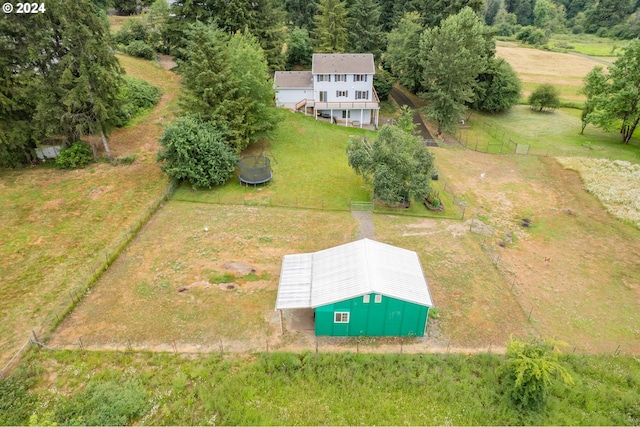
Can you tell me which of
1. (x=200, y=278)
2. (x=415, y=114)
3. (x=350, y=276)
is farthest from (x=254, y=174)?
(x=415, y=114)

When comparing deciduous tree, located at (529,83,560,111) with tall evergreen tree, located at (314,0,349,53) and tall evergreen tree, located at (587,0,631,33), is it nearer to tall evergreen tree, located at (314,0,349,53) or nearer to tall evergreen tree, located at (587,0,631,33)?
tall evergreen tree, located at (314,0,349,53)

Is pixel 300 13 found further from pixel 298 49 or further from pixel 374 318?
pixel 374 318

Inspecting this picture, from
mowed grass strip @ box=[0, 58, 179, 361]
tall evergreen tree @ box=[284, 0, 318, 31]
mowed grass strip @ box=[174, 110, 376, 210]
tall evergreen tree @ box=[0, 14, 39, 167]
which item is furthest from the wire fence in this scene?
tall evergreen tree @ box=[284, 0, 318, 31]

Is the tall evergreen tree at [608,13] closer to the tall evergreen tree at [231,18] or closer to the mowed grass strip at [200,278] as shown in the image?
the tall evergreen tree at [231,18]

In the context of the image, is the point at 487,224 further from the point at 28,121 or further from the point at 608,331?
the point at 28,121

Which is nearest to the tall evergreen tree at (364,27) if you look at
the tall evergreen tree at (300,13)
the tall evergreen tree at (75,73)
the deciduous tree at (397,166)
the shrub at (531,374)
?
the tall evergreen tree at (300,13)

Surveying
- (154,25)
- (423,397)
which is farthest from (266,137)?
(154,25)

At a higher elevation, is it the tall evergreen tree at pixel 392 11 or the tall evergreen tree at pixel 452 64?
the tall evergreen tree at pixel 392 11
